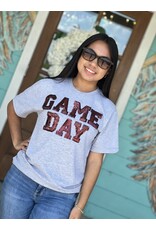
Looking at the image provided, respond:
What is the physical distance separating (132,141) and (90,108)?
196 cm

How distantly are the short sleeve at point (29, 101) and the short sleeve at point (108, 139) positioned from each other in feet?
1.04

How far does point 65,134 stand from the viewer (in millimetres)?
1579

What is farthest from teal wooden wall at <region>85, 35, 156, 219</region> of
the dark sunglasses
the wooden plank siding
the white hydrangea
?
the dark sunglasses

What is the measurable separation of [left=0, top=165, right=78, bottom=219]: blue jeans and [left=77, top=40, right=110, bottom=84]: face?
54 centimetres

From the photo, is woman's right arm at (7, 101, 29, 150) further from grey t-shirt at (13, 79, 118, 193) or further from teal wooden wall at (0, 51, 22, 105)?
teal wooden wall at (0, 51, 22, 105)

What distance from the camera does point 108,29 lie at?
353 cm

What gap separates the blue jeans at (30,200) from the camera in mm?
1577

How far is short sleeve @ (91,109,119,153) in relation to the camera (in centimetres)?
164

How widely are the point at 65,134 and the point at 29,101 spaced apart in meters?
0.27

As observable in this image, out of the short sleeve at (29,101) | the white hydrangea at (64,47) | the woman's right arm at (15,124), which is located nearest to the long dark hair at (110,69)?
the short sleeve at (29,101)

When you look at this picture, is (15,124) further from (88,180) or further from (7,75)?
(7,75)
